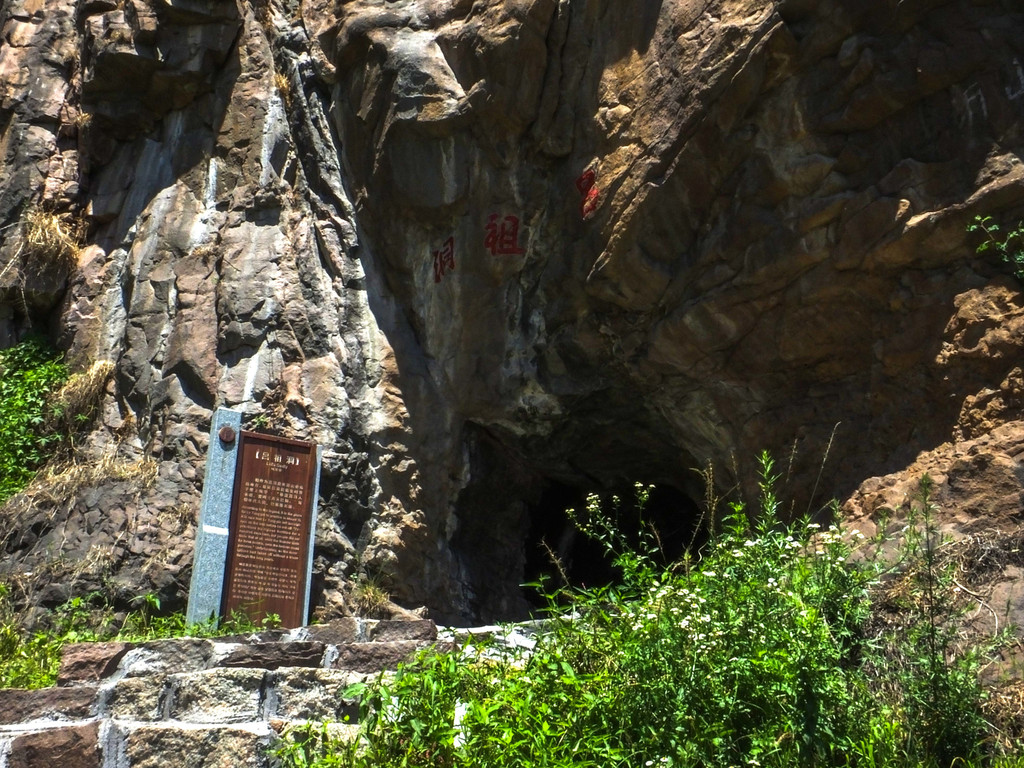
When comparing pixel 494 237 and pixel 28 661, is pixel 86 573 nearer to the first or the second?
pixel 28 661

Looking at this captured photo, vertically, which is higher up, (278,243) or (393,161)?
(393,161)

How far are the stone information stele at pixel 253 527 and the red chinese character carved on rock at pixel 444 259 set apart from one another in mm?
1981

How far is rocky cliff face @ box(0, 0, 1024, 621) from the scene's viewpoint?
22.6 ft

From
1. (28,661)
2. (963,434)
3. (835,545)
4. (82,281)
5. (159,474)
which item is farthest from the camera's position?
(82,281)

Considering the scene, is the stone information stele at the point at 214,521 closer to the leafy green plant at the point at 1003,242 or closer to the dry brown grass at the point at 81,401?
the dry brown grass at the point at 81,401

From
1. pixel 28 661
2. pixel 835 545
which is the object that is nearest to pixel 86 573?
pixel 28 661

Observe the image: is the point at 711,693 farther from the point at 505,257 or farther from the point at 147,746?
the point at 505,257

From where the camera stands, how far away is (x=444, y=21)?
8758 mm

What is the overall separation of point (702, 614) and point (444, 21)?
6.17 m

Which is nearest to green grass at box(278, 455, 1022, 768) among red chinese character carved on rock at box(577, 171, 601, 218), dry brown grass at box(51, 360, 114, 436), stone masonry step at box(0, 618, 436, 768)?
stone masonry step at box(0, 618, 436, 768)

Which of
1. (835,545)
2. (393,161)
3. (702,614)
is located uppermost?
(393,161)

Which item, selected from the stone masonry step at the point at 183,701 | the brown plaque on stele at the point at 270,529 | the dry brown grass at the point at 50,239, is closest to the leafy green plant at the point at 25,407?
the dry brown grass at the point at 50,239

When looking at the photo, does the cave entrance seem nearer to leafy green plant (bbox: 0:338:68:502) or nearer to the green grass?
leafy green plant (bbox: 0:338:68:502)

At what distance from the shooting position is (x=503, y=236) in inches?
343
